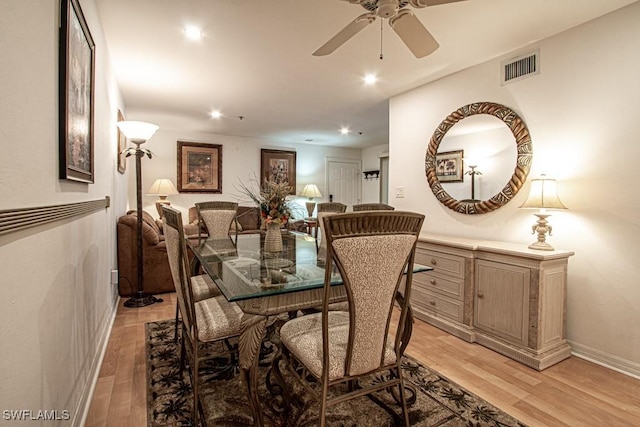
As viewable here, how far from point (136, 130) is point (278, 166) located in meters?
3.90

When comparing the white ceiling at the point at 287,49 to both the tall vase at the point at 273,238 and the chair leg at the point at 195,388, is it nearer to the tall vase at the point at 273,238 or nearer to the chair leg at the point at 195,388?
the tall vase at the point at 273,238

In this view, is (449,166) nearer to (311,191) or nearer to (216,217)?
(216,217)

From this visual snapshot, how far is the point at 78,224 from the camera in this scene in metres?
1.64

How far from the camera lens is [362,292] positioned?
49.9 inches

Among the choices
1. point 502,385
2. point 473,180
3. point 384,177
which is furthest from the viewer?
point 384,177

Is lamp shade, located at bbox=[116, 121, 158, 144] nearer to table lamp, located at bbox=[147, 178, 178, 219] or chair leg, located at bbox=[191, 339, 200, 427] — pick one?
table lamp, located at bbox=[147, 178, 178, 219]

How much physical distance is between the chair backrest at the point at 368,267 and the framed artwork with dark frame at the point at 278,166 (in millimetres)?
5606

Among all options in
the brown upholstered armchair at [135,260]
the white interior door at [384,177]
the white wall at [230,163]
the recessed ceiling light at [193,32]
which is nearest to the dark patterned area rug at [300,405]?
the brown upholstered armchair at [135,260]

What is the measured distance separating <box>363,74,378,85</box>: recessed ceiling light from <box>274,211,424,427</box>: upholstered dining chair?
243 centimetres

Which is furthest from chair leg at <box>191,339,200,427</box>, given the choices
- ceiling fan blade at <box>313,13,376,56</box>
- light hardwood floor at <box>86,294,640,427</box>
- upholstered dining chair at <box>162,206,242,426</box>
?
ceiling fan blade at <box>313,13,376,56</box>

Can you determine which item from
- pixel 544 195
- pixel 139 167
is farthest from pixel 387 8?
pixel 139 167

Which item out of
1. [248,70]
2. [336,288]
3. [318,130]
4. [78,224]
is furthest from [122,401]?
[318,130]

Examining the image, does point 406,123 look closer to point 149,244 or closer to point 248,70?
point 248,70

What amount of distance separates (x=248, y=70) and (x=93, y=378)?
110 inches
